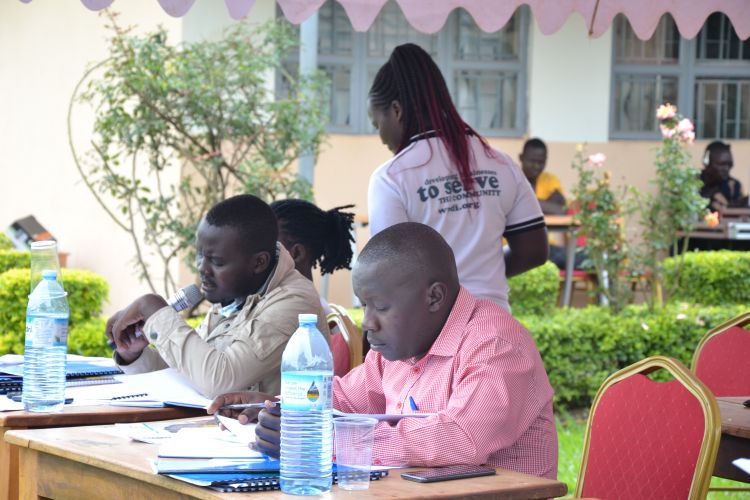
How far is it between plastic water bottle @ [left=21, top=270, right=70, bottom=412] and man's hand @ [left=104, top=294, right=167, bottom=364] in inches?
15.4

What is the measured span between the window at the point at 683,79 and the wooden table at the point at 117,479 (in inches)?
372

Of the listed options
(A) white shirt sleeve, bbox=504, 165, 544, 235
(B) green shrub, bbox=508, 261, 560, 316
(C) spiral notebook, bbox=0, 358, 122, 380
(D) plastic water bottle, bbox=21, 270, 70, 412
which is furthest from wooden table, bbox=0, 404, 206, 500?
(B) green shrub, bbox=508, 261, 560, 316

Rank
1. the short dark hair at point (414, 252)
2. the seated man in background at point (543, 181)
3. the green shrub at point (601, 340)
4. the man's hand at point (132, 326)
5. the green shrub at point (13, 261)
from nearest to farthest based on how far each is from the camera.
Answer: the short dark hair at point (414, 252), the man's hand at point (132, 326), the green shrub at point (601, 340), the green shrub at point (13, 261), the seated man in background at point (543, 181)

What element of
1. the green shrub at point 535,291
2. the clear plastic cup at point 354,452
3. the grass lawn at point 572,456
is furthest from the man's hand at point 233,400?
the green shrub at point 535,291

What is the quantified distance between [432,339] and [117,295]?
827 cm

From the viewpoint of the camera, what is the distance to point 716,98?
1224 centimetres

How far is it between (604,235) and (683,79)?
3.65 metres

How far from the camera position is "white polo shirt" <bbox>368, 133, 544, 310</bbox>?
4.32m

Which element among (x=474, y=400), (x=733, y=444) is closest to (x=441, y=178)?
(x=733, y=444)

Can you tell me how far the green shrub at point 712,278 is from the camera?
9703 mm

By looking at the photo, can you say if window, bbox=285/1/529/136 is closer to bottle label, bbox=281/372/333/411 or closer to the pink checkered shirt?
the pink checkered shirt

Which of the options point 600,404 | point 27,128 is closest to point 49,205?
point 27,128

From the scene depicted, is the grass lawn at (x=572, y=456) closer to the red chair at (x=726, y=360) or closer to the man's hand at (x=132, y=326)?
the red chair at (x=726, y=360)

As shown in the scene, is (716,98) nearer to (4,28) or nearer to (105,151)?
(105,151)
